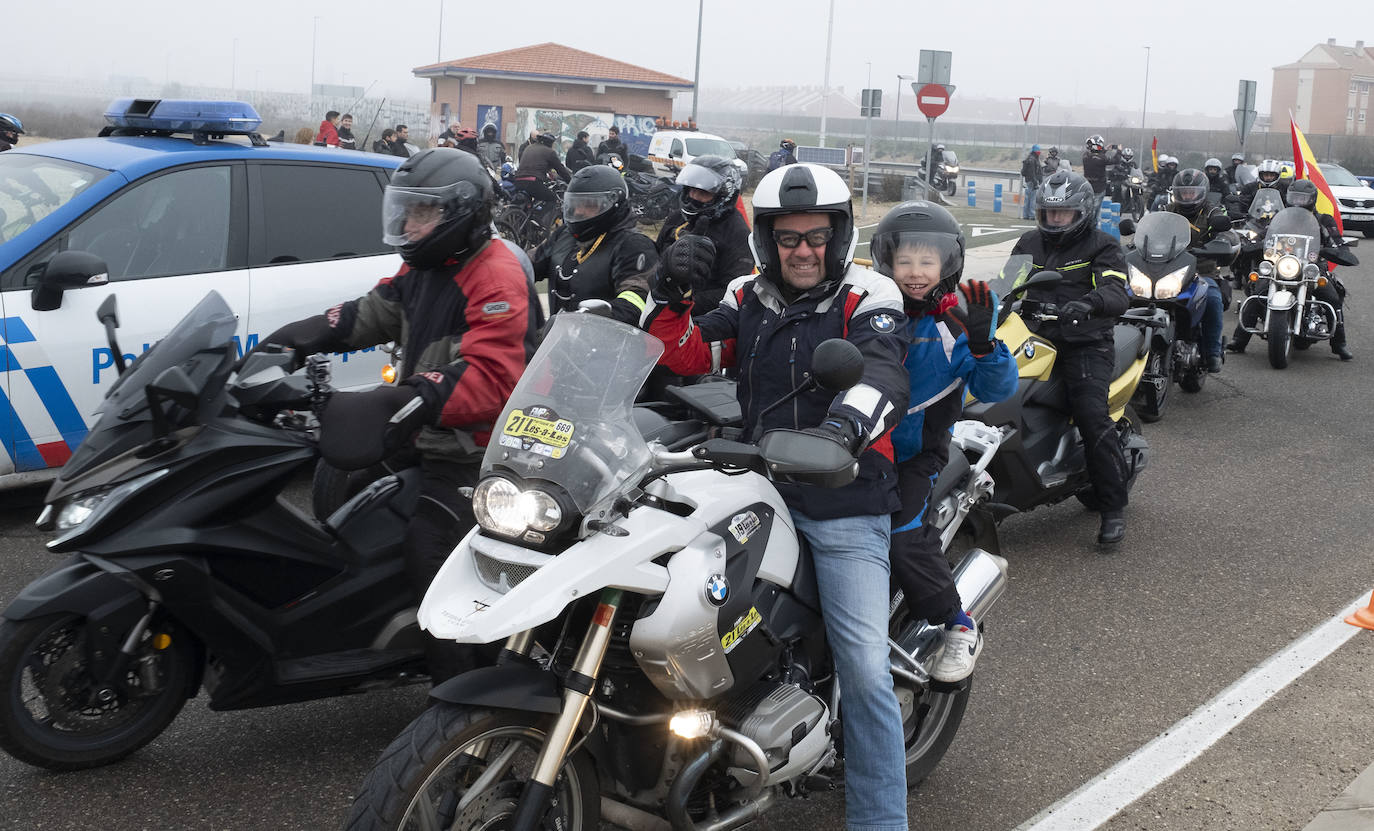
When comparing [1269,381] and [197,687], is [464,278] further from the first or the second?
[1269,381]

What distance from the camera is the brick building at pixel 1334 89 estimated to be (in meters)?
96.1

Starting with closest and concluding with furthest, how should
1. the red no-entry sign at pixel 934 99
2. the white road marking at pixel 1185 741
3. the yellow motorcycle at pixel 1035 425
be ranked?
the white road marking at pixel 1185 741, the yellow motorcycle at pixel 1035 425, the red no-entry sign at pixel 934 99

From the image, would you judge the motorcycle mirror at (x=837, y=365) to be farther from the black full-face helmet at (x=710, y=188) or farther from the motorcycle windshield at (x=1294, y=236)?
the motorcycle windshield at (x=1294, y=236)

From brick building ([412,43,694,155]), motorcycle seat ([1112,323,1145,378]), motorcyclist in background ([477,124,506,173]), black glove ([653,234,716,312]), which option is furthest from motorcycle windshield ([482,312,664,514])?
brick building ([412,43,694,155])

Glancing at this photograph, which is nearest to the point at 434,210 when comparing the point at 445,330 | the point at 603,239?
the point at 445,330

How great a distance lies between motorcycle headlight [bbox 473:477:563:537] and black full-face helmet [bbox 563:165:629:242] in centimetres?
352

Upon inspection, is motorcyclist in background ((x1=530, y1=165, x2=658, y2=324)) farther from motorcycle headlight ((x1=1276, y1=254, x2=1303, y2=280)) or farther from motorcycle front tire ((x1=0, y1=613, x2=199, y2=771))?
motorcycle headlight ((x1=1276, y1=254, x2=1303, y2=280))

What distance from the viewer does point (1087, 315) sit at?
6.53m

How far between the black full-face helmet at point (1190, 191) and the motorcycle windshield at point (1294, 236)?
2.74ft

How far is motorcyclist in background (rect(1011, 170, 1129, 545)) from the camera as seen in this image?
6.62 m

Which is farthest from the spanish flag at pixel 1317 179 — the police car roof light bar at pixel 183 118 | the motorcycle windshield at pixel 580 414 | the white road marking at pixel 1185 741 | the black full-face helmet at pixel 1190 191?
the motorcycle windshield at pixel 580 414

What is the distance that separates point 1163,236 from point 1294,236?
9.27ft

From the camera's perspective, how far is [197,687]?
4.09m

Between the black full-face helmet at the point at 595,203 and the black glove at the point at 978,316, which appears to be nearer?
the black glove at the point at 978,316
